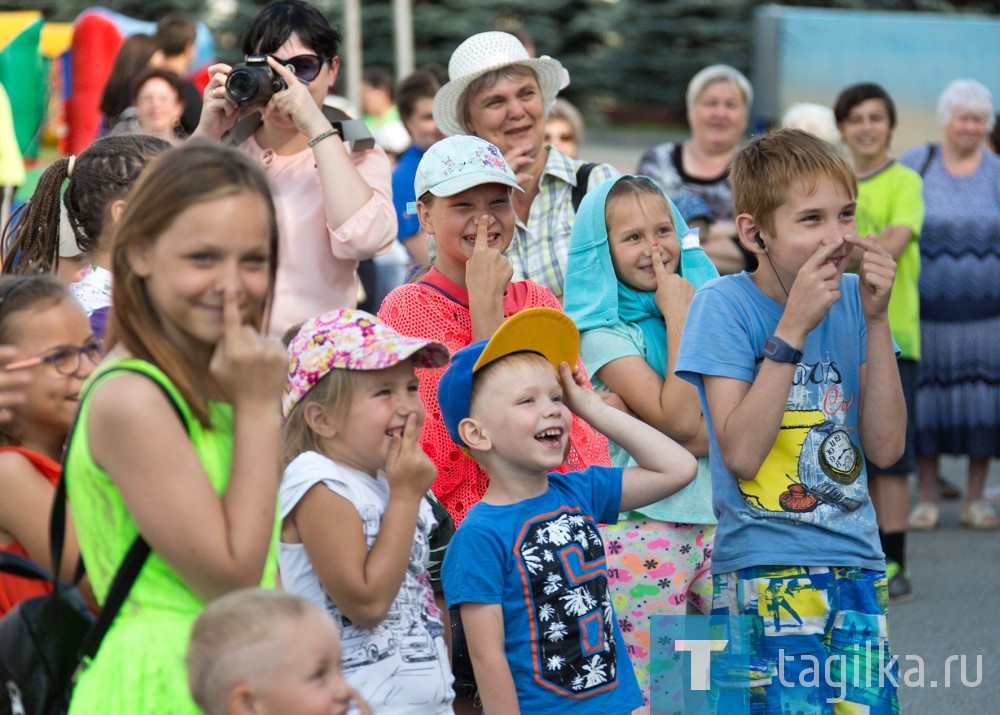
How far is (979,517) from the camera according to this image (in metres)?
8.19

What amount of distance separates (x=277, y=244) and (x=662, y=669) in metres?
2.10

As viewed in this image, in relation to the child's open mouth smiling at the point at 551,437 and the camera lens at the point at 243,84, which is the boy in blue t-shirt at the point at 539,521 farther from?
the camera lens at the point at 243,84

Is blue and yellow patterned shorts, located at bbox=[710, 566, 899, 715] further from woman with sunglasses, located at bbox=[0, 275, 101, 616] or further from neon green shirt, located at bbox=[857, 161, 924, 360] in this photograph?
neon green shirt, located at bbox=[857, 161, 924, 360]

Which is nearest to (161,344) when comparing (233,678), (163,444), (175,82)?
(163,444)

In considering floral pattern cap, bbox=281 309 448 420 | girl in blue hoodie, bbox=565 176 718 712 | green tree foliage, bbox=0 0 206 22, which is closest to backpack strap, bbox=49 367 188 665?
floral pattern cap, bbox=281 309 448 420

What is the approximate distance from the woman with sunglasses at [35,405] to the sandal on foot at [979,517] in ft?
20.9

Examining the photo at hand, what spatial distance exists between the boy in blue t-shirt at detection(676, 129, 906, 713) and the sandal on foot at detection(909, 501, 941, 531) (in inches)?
186

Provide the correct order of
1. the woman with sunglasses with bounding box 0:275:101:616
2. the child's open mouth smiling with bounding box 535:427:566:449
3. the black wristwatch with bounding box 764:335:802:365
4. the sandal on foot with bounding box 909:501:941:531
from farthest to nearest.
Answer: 1. the sandal on foot with bounding box 909:501:941:531
2. the black wristwatch with bounding box 764:335:802:365
3. the child's open mouth smiling with bounding box 535:427:566:449
4. the woman with sunglasses with bounding box 0:275:101:616

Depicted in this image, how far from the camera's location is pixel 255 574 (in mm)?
2438

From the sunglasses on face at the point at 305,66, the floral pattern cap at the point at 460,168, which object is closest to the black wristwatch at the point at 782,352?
the floral pattern cap at the point at 460,168

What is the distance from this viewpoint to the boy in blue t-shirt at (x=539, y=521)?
127 inches

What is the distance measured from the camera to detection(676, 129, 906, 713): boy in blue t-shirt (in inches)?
139

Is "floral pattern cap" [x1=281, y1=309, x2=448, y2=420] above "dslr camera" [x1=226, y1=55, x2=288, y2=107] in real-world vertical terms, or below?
below

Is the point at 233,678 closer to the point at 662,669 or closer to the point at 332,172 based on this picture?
the point at 662,669
